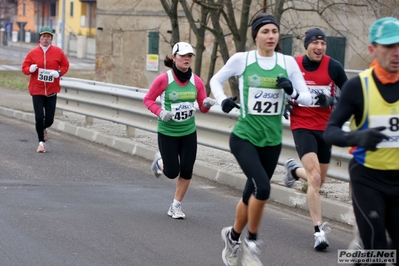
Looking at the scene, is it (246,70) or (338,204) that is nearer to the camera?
(246,70)

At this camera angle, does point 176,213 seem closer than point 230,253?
No

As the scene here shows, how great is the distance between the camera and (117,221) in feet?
25.4

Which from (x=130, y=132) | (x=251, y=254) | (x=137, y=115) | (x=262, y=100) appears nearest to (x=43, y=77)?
(x=137, y=115)

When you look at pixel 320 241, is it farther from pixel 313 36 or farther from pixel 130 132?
pixel 130 132

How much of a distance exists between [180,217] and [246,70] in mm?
2564

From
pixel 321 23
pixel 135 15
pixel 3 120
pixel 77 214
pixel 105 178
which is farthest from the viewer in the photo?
pixel 135 15

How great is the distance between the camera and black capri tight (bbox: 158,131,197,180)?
26.5 feet

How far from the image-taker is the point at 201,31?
1888cm

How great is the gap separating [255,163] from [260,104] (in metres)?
0.47

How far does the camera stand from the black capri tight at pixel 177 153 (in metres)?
8.06

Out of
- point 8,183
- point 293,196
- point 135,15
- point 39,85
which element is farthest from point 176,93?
point 135,15

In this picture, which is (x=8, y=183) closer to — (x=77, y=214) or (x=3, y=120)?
(x=77, y=214)

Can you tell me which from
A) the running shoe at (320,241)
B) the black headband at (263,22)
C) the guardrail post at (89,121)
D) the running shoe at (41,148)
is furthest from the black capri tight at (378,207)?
the guardrail post at (89,121)

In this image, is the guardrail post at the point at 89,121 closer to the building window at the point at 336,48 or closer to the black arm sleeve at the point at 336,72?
the black arm sleeve at the point at 336,72
